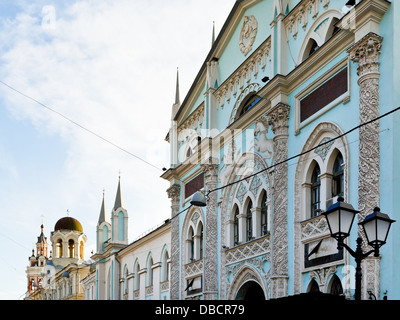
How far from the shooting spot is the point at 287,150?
18.1 m

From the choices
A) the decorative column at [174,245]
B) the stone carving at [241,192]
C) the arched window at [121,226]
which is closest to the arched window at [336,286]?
the stone carving at [241,192]

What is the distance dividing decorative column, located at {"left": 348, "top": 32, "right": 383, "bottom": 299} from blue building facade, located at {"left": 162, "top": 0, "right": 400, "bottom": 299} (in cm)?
3

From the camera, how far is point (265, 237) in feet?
61.6

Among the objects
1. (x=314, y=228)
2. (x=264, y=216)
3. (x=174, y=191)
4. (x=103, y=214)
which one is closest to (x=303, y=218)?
(x=314, y=228)

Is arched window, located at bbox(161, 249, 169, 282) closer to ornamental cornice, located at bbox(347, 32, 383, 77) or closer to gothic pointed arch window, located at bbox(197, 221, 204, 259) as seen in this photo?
gothic pointed arch window, located at bbox(197, 221, 204, 259)

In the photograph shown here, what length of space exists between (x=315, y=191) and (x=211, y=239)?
6.58 meters

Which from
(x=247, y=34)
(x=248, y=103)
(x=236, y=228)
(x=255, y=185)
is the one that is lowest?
(x=236, y=228)

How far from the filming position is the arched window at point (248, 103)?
2115cm

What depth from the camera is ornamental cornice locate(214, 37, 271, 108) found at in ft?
66.4

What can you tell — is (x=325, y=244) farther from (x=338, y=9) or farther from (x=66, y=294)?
(x=66, y=294)

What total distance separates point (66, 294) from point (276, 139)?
164ft

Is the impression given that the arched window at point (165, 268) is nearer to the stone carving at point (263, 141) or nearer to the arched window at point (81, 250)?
the stone carving at point (263, 141)

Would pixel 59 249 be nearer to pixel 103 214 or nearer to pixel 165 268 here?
pixel 103 214

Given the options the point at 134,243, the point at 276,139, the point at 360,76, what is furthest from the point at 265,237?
the point at 134,243
